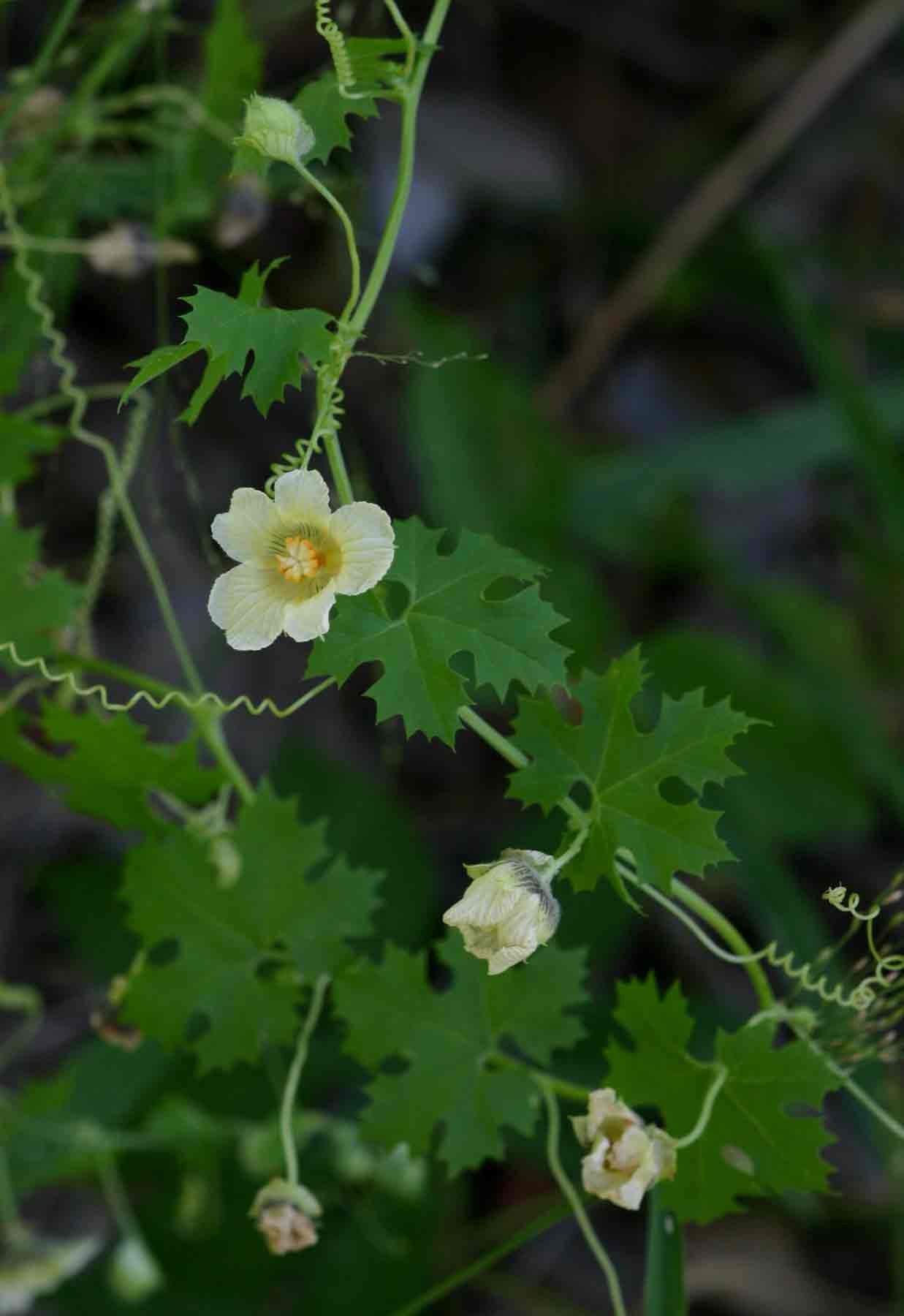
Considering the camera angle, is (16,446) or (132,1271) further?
(132,1271)

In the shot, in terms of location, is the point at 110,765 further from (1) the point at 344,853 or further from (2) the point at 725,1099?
(2) the point at 725,1099

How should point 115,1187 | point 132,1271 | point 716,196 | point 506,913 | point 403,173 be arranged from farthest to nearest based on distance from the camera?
1. point 716,196
2. point 115,1187
3. point 132,1271
4. point 403,173
5. point 506,913

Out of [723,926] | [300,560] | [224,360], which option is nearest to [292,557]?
[300,560]

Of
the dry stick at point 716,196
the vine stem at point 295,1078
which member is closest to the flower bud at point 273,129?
the vine stem at point 295,1078

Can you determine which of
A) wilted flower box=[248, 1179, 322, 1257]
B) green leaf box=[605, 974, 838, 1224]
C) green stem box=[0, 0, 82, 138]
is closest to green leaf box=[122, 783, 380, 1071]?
wilted flower box=[248, 1179, 322, 1257]

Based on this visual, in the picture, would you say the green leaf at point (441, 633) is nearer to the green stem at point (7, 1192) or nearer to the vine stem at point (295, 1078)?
the vine stem at point (295, 1078)
